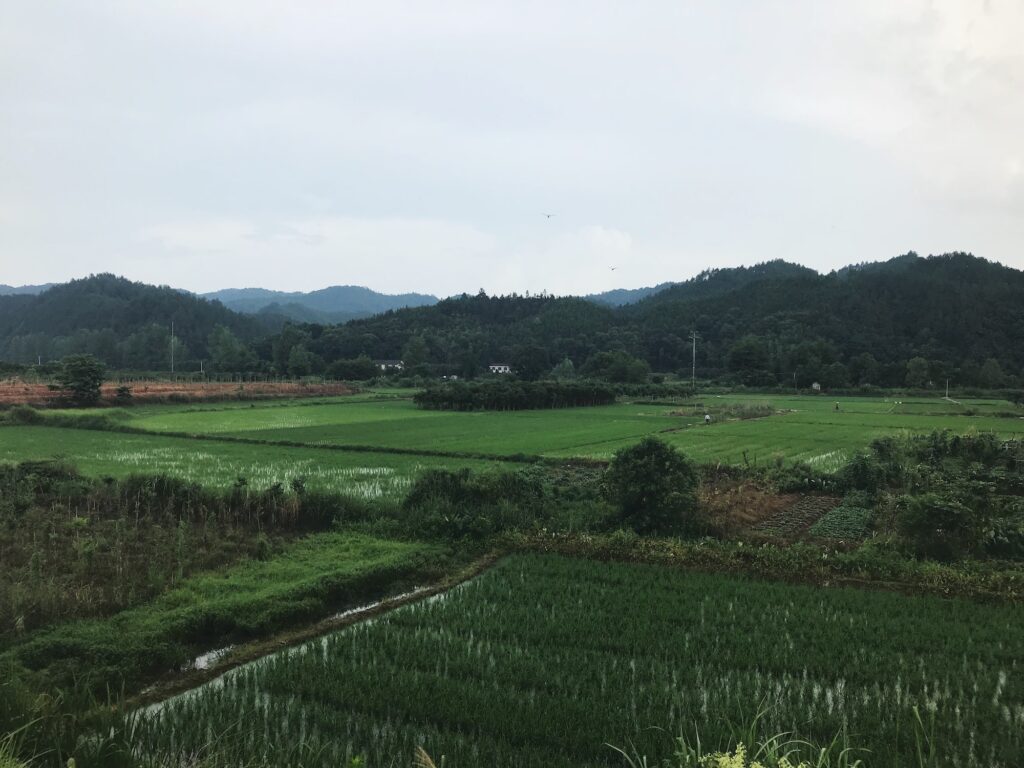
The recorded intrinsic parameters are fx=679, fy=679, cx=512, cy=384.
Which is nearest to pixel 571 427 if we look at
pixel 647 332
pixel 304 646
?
pixel 304 646

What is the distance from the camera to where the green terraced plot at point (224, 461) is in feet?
67.8

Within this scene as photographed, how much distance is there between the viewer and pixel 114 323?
123562 millimetres

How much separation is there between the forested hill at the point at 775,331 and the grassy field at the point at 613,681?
79.2 metres

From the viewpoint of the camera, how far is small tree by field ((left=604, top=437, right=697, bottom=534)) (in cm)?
1476

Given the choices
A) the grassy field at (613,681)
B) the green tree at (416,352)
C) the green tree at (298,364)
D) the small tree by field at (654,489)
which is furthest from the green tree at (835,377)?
the grassy field at (613,681)

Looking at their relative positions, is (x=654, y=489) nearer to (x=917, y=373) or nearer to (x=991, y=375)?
(x=917, y=373)

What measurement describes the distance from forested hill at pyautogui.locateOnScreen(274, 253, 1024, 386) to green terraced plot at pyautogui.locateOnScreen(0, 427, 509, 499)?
66537 mm

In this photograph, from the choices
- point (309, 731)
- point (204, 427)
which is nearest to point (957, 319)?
point (204, 427)

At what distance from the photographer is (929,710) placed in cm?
654

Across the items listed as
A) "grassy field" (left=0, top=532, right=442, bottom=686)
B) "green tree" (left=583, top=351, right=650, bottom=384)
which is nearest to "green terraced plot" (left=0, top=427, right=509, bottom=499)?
"grassy field" (left=0, top=532, right=442, bottom=686)

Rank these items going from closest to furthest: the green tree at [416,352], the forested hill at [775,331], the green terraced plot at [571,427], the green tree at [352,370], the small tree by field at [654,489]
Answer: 1. the small tree by field at [654,489]
2. the green terraced plot at [571,427]
3. the forested hill at [775,331]
4. the green tree at [352,370]
5. the green tree at [416,352]

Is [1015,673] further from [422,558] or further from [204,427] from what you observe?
[204,427]

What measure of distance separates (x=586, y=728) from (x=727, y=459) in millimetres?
20646

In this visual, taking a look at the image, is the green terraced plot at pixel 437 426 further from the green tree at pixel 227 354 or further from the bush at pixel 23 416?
the green tree at pixel 227 354
